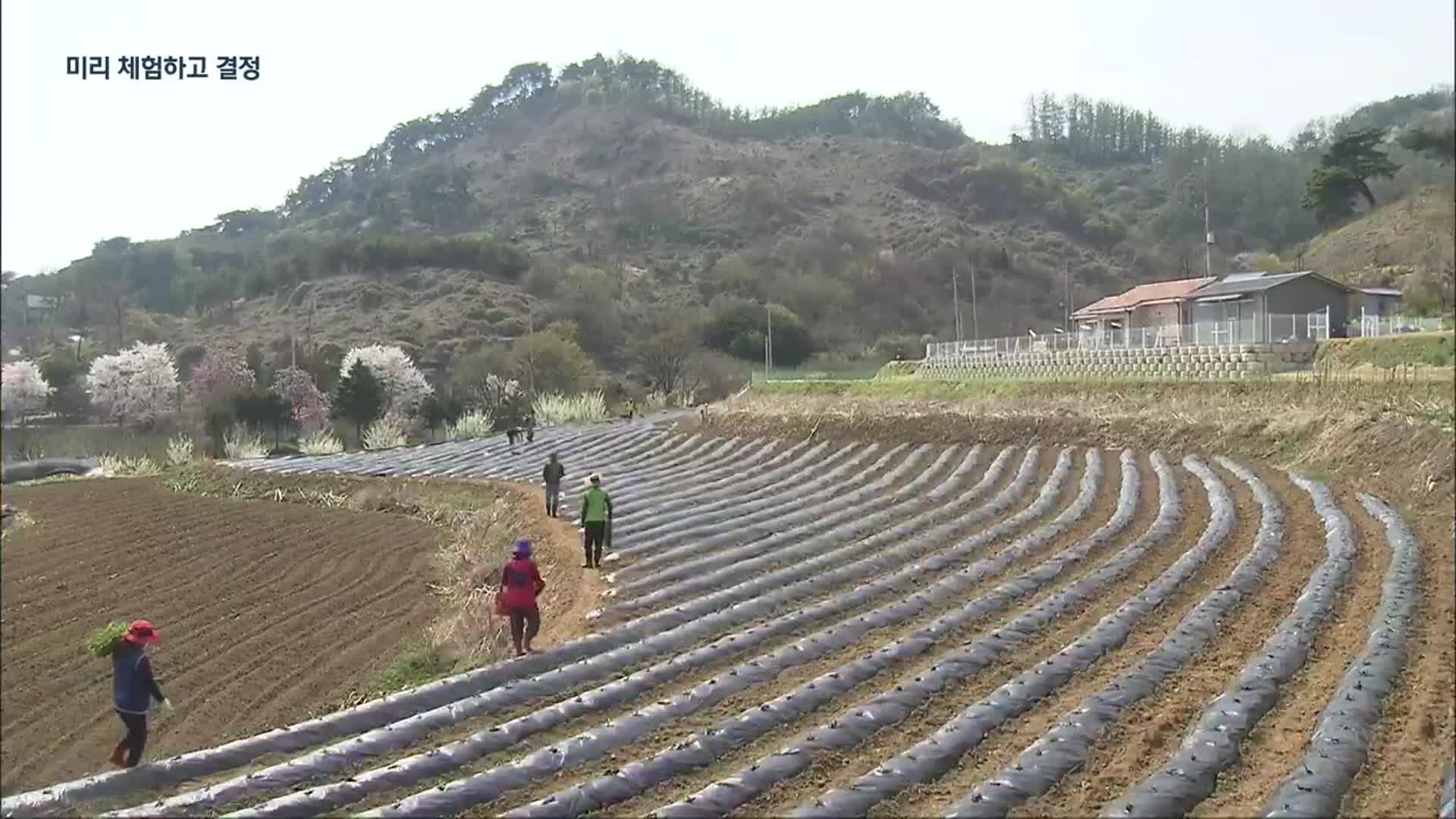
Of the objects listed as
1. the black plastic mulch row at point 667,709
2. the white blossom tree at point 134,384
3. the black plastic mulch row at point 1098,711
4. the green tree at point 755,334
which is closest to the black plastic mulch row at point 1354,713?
the black plastic mulch row at point 1098,711

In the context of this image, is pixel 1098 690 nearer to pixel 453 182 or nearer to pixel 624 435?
pixel 624 435

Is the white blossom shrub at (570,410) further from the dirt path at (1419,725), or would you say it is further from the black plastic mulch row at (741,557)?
the dirt path at (1419,725)

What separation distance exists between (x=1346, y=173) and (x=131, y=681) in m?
15.9

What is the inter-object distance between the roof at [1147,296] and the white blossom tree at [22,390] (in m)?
19.1

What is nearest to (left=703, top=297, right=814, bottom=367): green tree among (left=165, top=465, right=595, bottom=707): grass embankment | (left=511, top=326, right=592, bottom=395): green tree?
(left=511, top=326, right=592, bottom=395): green tree

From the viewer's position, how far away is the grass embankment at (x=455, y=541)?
366 inches

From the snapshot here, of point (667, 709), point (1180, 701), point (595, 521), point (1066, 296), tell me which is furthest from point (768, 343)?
point (1180, 701)

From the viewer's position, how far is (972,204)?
62375mm

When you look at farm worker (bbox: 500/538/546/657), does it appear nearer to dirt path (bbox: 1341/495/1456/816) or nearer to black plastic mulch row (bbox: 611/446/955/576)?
black plastic mulch row (bbox: 611/446/955/576)

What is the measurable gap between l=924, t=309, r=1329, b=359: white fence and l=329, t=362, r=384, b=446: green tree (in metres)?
15.7

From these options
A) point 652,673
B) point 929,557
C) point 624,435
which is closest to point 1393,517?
point 929,557

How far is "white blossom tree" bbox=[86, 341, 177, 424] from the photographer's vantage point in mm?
12773

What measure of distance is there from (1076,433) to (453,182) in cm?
7046

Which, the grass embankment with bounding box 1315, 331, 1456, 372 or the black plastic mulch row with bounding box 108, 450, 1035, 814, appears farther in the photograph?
the grass embankment with bounding box 1315, 331, 1456, 372
